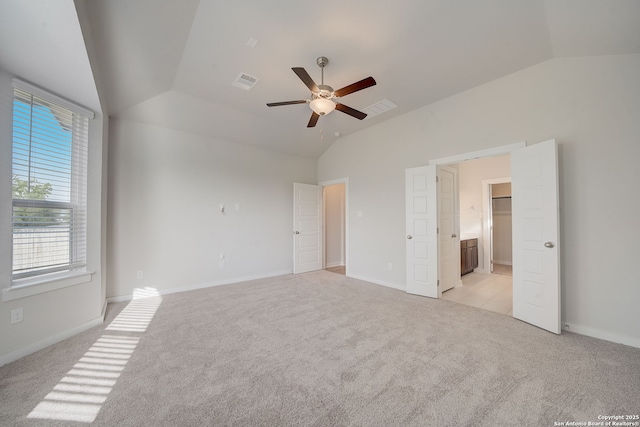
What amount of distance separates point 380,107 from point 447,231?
247 centimetres

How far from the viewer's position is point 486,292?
4051 mm

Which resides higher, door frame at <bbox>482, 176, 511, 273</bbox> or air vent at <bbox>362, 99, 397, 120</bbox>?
A: air vent at <bbox>362, 99, 397, 120</bbox>

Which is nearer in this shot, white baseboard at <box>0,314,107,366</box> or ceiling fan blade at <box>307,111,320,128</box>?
white baseboard at <box>0,314,107,366</box>

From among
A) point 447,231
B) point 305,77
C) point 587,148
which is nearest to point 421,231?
point 447,231

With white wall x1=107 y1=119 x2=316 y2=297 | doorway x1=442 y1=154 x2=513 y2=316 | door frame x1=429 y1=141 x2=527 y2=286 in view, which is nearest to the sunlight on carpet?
white wall x1=107 y1=119 x2=316 y2=297

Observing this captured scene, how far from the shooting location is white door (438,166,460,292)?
4.03m

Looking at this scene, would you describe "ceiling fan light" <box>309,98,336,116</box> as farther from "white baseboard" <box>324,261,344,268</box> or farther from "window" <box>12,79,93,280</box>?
"white baseboard" <box>324,261,344,268</box>

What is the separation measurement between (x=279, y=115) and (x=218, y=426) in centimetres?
414

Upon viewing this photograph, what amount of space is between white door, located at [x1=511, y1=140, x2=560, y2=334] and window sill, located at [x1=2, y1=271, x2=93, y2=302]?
16.8 feet

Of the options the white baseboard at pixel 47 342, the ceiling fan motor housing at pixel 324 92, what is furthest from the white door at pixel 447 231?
the white baseboard at pixel 47 342

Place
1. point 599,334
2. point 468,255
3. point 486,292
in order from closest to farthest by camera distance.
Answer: point 599,334, point 486,292, point 468,255

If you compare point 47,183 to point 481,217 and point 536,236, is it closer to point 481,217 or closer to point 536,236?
point 536,236

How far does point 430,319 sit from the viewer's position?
117 inches

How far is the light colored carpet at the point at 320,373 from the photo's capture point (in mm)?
1535
